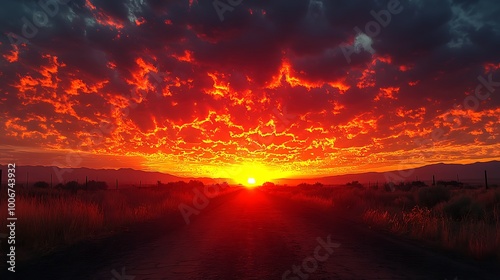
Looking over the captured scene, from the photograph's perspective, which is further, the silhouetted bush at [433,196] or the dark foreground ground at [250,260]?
the silhouetted bush at [433,196]

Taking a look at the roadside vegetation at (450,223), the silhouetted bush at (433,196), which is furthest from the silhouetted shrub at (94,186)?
the silhouetted bush at (433,196)

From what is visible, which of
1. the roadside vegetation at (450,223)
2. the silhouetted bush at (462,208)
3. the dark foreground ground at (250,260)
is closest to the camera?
the dark foreground ground at (250,260)

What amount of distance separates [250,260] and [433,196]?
24.0m

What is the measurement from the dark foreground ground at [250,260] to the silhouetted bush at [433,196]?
56.5ft

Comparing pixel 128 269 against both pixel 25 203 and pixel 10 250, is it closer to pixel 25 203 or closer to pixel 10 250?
pixel 10 250

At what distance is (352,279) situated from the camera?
736 centimetres

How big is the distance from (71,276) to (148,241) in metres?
4.93

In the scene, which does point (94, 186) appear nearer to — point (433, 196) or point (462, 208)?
point (433, 196)

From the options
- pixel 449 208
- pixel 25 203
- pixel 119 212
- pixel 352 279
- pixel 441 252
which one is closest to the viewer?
pixel 352 279

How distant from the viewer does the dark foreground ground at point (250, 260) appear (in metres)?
7.82

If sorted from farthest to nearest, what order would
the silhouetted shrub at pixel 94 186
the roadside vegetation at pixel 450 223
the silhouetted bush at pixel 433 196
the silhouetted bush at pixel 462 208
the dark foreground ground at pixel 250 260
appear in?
the silhouetted shrub at pixel 94 186 < the silhouetted bush at pixel 433 196 < the silhouetted bush at pixel 462 208 < the roadside vegetation at pixel 450 223 < the dark foreground ground at pixel 250 260

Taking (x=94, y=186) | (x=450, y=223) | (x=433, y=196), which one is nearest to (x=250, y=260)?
(x=450, y=223)

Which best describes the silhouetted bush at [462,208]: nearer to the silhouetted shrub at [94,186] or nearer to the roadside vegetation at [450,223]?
the roadside vegetation at [450,223]

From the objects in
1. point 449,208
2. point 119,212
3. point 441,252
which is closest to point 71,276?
point 441,252
